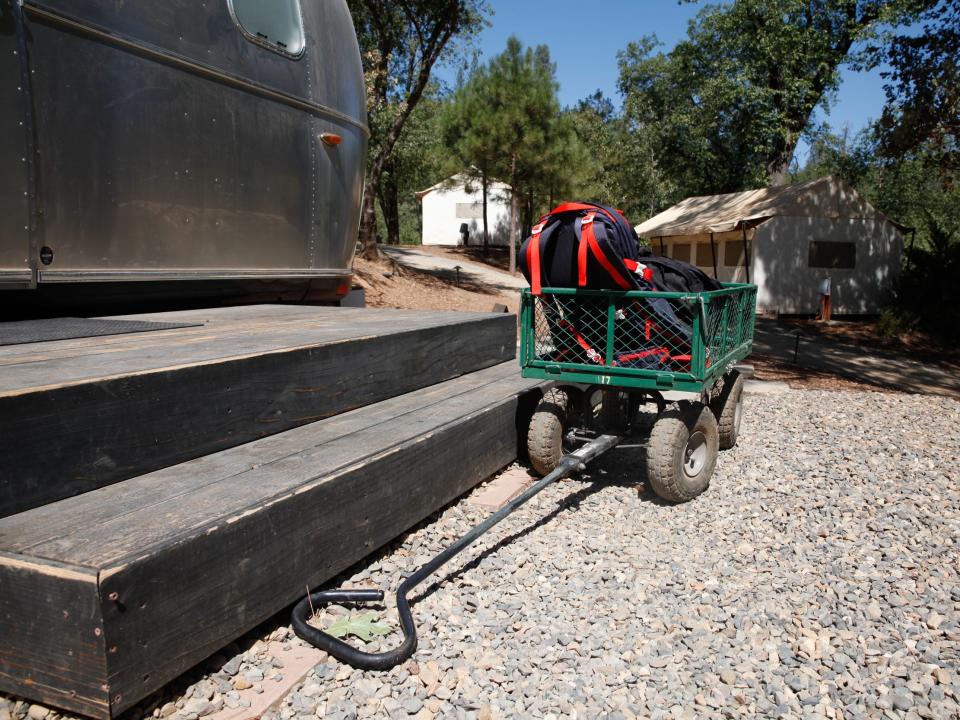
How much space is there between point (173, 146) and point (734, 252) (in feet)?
58.6

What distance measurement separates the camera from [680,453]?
409 centimetres

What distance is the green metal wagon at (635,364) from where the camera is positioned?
4.03m

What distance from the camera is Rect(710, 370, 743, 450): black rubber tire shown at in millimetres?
5281

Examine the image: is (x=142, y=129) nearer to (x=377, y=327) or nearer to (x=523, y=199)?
(x=377, y=327)

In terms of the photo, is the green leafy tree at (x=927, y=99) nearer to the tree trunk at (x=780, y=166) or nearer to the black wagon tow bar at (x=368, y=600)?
the tree trunk at (x=780, y=166)

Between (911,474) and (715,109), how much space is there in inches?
920

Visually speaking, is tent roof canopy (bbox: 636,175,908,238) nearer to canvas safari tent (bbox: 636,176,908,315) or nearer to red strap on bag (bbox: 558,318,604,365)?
canvas safari tent (bbox: 636,176,908,315)

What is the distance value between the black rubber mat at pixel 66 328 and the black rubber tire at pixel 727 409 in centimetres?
373

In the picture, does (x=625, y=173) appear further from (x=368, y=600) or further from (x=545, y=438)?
(x=368, y=600)

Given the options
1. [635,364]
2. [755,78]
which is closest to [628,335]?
[635,364]

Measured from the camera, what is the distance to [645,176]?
32375mm

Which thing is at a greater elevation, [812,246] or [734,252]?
[812,246]

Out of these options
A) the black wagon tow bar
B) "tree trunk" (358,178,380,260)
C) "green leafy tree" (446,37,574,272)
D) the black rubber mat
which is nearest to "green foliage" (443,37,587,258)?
"green leafy tree" (446,37,574,272)

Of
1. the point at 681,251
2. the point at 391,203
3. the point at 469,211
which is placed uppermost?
the point at 469,211
